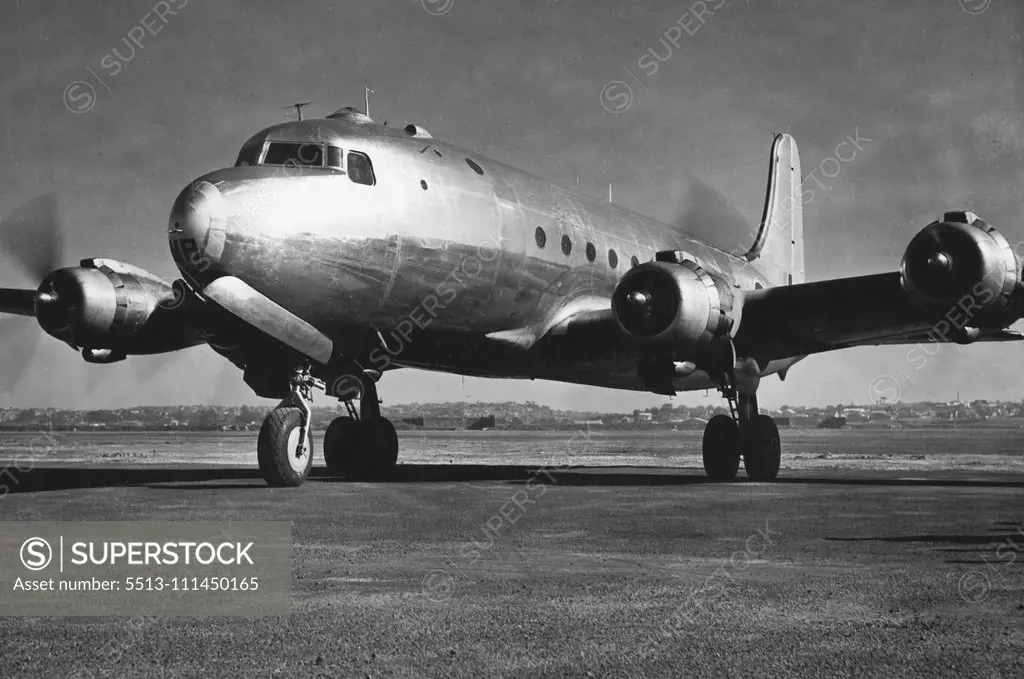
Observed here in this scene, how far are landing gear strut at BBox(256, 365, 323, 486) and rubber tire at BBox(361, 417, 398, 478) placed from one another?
354 cm

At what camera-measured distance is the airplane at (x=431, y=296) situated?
12234mm

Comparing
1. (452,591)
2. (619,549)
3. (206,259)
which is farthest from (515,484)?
(452,591)

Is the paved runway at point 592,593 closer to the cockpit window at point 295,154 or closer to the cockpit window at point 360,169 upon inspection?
the cockpit window at point 360,169

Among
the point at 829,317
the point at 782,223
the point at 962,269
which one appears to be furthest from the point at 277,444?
the point at 782,223

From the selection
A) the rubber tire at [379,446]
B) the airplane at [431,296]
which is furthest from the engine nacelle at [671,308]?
the rubber tire at [379,446]

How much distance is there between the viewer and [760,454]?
17.1m

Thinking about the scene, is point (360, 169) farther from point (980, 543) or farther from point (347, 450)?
point (980, 543)

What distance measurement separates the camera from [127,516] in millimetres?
10008

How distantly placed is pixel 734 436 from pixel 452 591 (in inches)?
467

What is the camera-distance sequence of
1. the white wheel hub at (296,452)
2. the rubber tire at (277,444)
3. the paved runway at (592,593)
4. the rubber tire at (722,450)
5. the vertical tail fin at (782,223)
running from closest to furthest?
the paved runway at (592,593)
the rubber tire at (277,444)
the white wheel hub at (296,452)
the rubber tire at (722,450)
the vertical tail fin at (782,223)

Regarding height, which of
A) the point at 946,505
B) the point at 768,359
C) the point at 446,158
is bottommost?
the point at 946,505

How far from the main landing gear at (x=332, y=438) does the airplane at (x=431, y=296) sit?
34 mm

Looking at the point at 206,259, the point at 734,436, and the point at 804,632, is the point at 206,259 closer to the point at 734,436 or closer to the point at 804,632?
the point at 804,632

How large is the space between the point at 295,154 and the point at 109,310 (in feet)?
13.0
